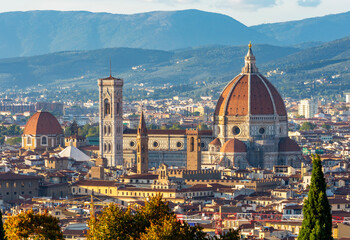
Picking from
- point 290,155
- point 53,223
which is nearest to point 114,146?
point 290,155

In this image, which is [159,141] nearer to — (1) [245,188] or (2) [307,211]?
(1) [245,188]

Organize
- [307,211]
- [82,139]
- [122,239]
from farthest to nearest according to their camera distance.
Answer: [82,139]
[122,239]
[307,211]

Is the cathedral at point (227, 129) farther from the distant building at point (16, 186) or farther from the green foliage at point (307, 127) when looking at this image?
the green foliage at point (307, 127)

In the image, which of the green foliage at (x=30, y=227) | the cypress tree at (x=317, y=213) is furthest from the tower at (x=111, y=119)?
the cypress tree at (x=317, y=213)

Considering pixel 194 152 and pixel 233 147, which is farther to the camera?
pixel 233 147

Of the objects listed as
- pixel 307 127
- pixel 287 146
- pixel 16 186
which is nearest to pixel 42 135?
pixel 287 146

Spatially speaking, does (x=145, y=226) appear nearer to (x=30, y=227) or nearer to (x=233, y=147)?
(x=30, y=227)
